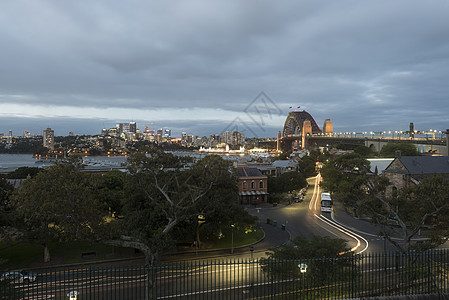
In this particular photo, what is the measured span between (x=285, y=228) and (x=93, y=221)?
26.1 meters

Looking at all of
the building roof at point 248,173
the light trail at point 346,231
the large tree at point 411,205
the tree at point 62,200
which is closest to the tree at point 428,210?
the large tree at point 411,205

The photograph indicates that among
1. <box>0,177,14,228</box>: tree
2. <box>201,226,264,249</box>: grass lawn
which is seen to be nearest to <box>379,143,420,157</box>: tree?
<box>201,226,264,249</box>: grass lawn

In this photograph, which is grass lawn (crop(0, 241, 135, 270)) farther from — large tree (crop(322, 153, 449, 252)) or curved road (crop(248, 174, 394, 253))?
large tree (crop(322, 153, 449, 252))

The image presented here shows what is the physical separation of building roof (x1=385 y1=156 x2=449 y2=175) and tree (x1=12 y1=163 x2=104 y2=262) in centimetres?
4284

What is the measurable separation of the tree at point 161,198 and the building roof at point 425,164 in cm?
3048

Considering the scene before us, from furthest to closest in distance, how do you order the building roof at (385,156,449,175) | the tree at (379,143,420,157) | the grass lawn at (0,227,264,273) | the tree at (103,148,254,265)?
the tree at (379,143,420,157), the building roof at (385,156,449,175), the grass lawn at (0,227,264,273), the tree at (103,148,254,265)

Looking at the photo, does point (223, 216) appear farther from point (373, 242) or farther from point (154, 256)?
point (373, 242)

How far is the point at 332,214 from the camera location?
4469cm

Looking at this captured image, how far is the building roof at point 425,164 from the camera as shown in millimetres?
41562

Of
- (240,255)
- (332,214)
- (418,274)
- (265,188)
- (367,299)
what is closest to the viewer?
(367,299)

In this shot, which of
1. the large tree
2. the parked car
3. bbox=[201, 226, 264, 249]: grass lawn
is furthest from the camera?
bbox=[201, 226, 264, 249]: grass lawn

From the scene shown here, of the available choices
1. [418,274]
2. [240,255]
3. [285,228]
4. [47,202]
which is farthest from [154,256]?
[285,228]

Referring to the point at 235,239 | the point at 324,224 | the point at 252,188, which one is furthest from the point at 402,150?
the point at 235,239

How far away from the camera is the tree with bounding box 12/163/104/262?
1530 cm
